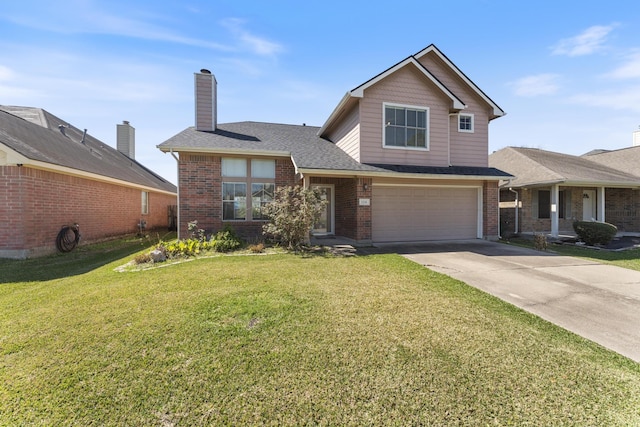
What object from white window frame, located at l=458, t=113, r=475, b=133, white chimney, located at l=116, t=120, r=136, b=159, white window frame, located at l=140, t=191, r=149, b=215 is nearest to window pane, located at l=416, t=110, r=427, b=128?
white window frame, located at l=458, t=113, r=475, b=133

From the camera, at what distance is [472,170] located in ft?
38.0

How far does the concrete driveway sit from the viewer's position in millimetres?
3908

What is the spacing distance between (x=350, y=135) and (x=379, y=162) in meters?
1.74

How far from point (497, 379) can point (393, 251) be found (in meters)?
6.46

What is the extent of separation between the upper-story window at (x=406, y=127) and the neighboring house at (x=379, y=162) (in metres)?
0.04

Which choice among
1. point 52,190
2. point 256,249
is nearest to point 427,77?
point 256,249

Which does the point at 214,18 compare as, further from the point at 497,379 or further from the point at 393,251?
the point at 497,379

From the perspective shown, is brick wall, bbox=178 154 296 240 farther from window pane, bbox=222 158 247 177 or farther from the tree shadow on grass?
the tree shadow on grass

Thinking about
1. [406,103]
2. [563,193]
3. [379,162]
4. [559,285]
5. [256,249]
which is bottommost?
[559,285]

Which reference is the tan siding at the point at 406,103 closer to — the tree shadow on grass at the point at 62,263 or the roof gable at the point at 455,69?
the roof gable at the point at 455,69

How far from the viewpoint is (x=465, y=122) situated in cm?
1229

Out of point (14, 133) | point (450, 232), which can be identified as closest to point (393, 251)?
point (450, 232)

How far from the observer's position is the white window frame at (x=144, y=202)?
16031 mm

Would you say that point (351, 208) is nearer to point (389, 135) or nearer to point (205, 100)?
point (389, 135)
